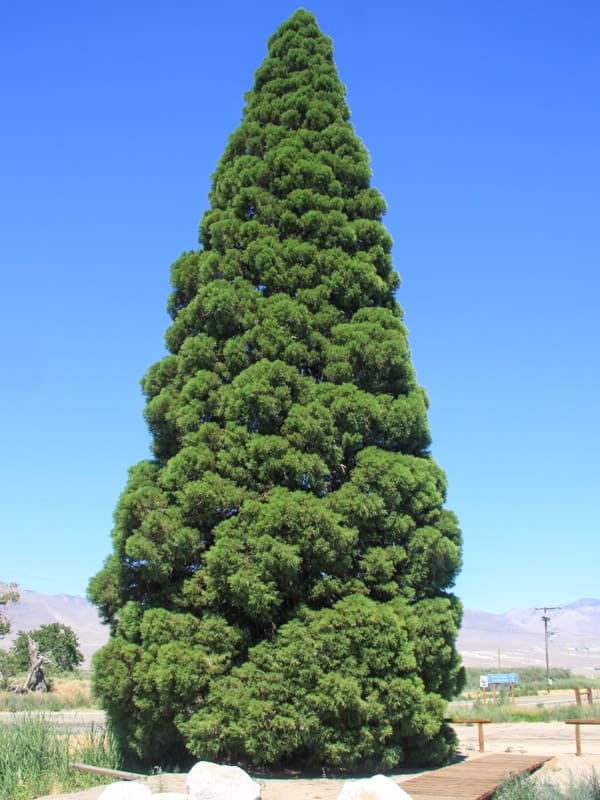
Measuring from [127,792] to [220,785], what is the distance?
84 centimetres

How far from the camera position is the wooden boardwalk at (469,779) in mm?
7512

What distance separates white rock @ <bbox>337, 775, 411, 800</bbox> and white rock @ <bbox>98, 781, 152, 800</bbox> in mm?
1710

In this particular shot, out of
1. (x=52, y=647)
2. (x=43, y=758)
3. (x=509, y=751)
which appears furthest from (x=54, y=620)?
(x=43, y=758)

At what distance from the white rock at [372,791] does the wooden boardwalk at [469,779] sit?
4.90ft

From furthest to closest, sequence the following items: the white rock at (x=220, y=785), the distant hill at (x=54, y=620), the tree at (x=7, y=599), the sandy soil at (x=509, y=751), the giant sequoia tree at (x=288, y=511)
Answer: the distant hill at (x=54, y=620)
the tree at (x=7, y=599)
the giant sequoia tree at (x=288, y=511)
the sandy soil at (x=509, y=751)
the white rock at (x=220, y=785)

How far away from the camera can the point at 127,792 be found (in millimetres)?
6375

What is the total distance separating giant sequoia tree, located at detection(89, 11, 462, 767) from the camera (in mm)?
9219

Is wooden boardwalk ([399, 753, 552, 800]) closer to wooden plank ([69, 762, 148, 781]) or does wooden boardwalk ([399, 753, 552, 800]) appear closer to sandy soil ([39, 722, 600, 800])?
sandy soil ([39, 722, 600, 800])

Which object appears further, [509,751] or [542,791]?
[509,751]

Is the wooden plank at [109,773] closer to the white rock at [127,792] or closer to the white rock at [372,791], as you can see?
the white rock at [127,792]

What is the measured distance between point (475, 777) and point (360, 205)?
852 centimetres

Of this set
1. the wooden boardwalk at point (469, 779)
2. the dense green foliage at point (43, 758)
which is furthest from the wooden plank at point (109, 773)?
the wooden boardwalk at point (469, 779)

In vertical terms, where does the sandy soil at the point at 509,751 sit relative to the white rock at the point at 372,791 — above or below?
below

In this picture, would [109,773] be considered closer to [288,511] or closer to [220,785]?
[220,785]
